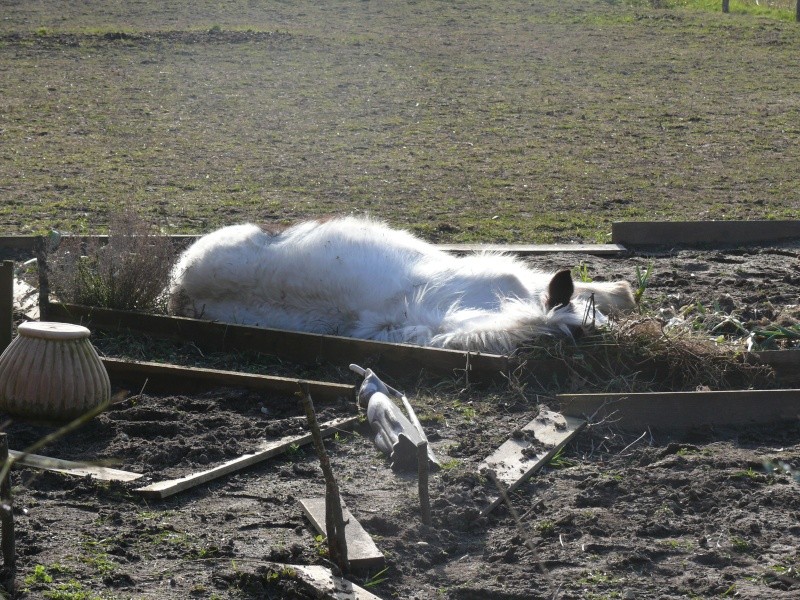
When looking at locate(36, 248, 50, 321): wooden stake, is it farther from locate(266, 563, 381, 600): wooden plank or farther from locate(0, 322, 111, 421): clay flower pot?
locate(266, 563, 381, 600): wooden plank

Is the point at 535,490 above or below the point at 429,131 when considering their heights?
below

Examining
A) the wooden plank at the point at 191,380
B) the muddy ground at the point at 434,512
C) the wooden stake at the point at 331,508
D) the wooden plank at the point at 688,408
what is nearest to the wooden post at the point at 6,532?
the muddy ground at the point at 434,512

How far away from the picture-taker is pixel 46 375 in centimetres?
441

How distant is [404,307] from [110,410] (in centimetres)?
172

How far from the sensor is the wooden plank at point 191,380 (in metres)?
4.88

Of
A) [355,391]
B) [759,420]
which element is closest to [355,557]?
[355,391]

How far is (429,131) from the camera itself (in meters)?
13.1

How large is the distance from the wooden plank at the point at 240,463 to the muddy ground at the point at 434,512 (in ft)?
0.11

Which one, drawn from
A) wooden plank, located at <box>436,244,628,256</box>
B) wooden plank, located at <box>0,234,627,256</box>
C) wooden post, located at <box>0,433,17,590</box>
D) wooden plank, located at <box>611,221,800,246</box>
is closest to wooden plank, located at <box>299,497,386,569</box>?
wooden post, located at <box>0,433,17,590</box>

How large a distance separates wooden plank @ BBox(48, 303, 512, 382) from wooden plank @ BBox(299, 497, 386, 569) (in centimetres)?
169

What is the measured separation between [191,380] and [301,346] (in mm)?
698

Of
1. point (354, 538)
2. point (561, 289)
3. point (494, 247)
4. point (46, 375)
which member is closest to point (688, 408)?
point (561, 289)

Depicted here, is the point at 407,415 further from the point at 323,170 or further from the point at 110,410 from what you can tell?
the point at 323,170

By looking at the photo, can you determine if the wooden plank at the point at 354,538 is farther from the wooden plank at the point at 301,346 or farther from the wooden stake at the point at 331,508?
the wooden plank at the point at 301,346
